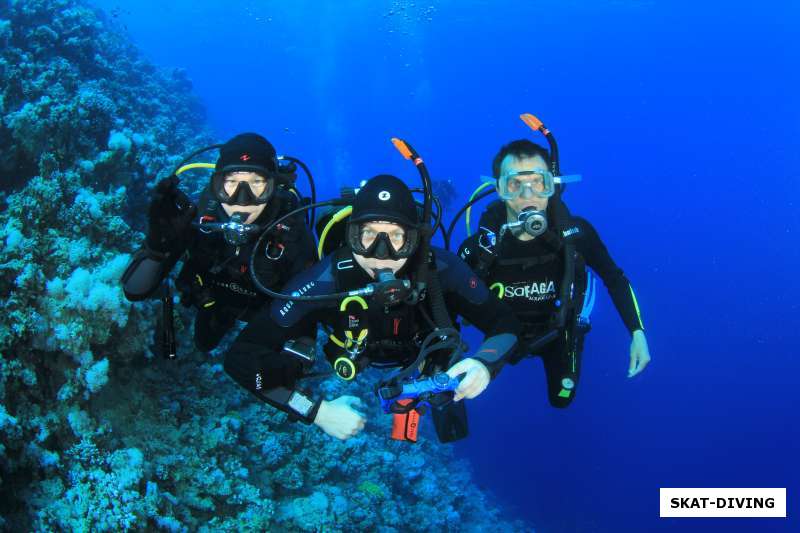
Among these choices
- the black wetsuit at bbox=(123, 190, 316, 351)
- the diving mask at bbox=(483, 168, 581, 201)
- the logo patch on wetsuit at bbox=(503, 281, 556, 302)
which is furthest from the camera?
the logo patch on wetsuit at bbox=(503, 281, 556, 302)

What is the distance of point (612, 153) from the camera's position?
80.1 metres

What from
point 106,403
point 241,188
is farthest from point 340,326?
point 106,403

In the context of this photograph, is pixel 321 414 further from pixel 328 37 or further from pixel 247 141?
pixel 328 37

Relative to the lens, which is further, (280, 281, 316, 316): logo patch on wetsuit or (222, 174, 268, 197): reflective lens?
(222, 174, 268, 197): reflective lens

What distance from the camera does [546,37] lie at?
10538 centimetres

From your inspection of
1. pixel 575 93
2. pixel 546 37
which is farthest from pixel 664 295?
pixel 546 37

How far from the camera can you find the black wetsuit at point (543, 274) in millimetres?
4434

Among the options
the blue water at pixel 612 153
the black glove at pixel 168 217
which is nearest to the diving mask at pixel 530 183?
the black glove at pixel 168 217

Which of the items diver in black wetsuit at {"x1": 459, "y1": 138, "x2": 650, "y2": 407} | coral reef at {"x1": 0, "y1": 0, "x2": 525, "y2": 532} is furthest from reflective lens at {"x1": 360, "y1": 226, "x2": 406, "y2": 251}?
coral reef at {"x1": 0, "y1": 0, "x2": 525, "y2": 532}

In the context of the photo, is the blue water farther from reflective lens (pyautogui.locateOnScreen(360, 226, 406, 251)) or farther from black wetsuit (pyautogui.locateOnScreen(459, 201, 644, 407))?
reflective lens (pyautogui.locateOnScreen(360, 226, 406, 251))

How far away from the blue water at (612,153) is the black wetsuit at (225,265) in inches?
575

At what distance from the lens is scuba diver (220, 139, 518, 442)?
9.25 feet

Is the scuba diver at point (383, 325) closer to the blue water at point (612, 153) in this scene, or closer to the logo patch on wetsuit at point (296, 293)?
the logo patch on wetsuit at point (296, 293)

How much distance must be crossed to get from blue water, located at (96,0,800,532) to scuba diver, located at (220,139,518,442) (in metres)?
14.6
